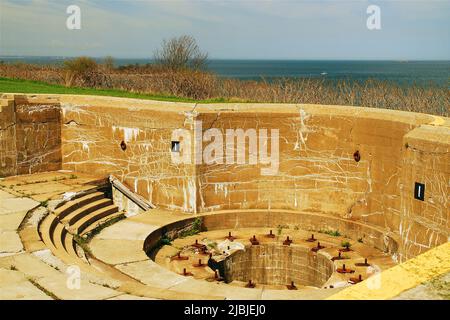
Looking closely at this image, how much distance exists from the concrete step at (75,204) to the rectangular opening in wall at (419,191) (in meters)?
5.42

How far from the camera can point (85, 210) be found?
9.51 metres

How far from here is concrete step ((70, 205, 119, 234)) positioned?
346 inches

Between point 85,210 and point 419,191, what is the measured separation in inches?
217

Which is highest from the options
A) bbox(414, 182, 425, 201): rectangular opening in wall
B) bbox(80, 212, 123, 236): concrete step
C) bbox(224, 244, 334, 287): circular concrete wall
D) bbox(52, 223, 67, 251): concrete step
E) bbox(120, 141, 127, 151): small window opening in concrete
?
bbox(120, 141, 127, 151): small window opening in concrete

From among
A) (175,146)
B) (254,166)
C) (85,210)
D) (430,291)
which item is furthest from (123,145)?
(430,291)

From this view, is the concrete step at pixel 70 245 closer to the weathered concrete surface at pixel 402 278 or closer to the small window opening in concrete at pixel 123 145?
the small window opening in concrete at pixel 123 145

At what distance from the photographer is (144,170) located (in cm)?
1055

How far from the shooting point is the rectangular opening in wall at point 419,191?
7795 millimetres

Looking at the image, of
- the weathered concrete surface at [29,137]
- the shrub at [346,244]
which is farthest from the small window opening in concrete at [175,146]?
the shrub at [346,244]

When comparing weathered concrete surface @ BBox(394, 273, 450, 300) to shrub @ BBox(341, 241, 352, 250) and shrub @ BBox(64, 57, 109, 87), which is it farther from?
shrub @ BBox(64, 57, 109, 87)

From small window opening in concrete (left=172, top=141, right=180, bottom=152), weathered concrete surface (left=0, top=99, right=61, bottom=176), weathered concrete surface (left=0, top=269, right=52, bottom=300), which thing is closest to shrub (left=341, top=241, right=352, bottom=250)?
small window opening in concrete (left=172, top=141, right=180, bottom=152)

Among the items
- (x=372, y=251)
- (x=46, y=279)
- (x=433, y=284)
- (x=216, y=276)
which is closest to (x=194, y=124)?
(x=216, y=276)

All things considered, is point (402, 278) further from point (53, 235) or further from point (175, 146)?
point (175, 146)

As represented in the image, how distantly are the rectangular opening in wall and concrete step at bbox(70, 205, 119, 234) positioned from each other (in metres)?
5.21
